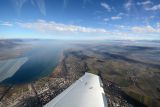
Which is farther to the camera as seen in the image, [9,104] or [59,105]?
[9,104]

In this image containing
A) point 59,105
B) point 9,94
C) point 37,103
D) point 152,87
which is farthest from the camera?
point 152,87

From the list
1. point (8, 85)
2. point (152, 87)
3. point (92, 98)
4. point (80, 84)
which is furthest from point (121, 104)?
point (8, 85)

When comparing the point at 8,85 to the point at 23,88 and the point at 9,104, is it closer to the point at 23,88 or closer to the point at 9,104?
the point at 23,88

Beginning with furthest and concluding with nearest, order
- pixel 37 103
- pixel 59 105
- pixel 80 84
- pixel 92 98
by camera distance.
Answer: pixel 37 103, pixel 80 84, pixel 92 98, pixel 59 105

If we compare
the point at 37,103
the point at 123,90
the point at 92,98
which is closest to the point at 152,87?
the point at 123,90

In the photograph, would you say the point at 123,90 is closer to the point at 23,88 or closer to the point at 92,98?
the point at 23,88

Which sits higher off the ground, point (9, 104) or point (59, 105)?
point (59, 105)
